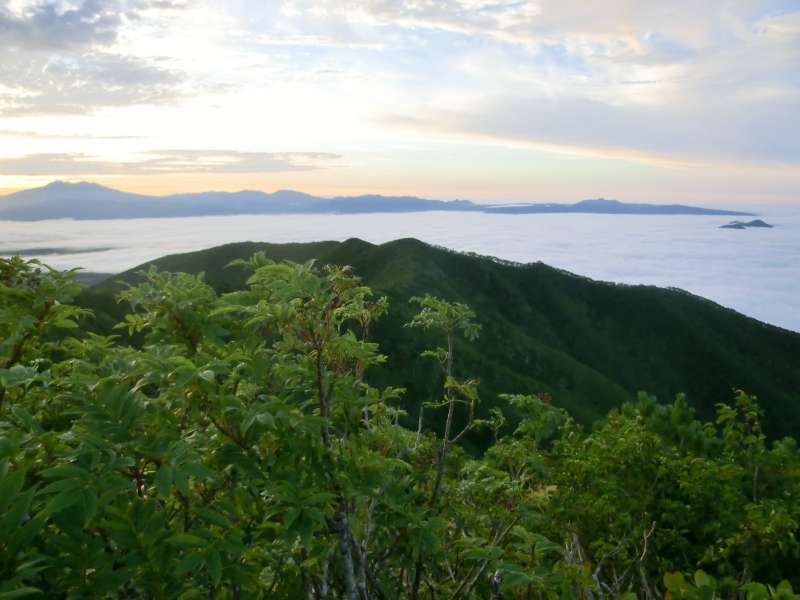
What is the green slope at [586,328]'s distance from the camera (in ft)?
337

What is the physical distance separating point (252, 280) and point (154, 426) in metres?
1.51

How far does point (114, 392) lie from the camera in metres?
3.37

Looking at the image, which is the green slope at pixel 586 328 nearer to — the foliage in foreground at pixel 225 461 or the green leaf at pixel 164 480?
the foliage in foreground at pixel 225 461

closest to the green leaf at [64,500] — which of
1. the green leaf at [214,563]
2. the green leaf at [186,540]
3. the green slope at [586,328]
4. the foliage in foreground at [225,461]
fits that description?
the foliage in foreground at [225,461]

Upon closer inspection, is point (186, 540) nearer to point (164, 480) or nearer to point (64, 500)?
point (164, 480)

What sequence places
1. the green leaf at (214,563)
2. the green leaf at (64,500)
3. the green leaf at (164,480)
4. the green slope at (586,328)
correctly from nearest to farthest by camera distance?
the green leaf at (64,500) < the green leaf at (164,480) < the green leaf at (214,563) < the green slope at (586,328)

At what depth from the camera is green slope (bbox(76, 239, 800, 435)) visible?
4047 inches

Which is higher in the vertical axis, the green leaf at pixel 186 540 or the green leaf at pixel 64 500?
the green leaf at pixel 64 500

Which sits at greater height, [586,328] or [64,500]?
[64,500]

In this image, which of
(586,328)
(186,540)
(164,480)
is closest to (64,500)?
(164,480)

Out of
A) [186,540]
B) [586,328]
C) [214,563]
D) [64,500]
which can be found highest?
[64,500]

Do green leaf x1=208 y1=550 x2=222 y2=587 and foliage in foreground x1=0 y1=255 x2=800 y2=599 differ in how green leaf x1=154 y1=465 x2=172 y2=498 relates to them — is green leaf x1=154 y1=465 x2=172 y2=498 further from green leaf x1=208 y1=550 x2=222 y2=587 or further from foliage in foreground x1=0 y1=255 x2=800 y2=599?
Result: green leaf x1=208 y1=550 x2=222 y2=587

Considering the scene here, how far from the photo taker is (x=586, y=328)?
135m

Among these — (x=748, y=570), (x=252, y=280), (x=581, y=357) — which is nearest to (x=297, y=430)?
(x=252, y=280)
